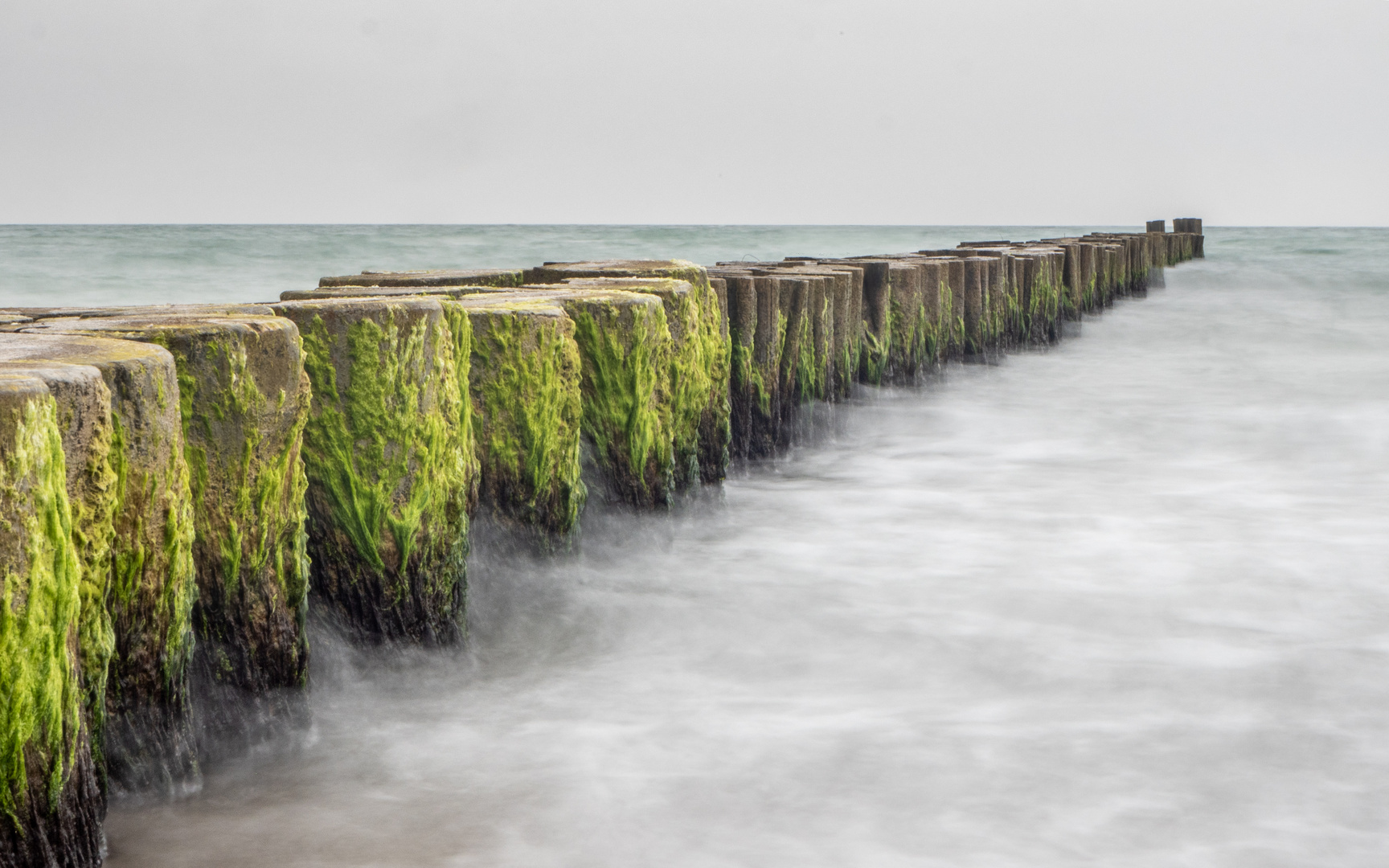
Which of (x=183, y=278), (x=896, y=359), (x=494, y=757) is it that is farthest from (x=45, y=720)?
(x=183, y=278)

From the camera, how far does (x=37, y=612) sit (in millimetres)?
1511

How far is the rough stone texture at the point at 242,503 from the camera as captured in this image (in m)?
2.04

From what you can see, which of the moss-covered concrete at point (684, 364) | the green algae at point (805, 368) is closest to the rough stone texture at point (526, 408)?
the moss-covered concrete at point (684, 364)

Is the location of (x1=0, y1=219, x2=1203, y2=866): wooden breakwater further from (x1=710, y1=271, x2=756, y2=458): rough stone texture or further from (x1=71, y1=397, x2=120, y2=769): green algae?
(x1=710, y1=271, x2=756, y2=458): rough stone texture

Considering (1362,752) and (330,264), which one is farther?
(330,264)

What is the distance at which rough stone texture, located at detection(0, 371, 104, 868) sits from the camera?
4.71ft

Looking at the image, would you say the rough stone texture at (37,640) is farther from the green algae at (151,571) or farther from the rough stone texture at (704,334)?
the rough stone texture at (704,334)

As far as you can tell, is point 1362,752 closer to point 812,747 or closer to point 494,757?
point 812,747

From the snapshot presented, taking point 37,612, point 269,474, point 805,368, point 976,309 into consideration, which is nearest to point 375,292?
point 269,474

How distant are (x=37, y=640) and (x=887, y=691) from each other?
5.70 ft

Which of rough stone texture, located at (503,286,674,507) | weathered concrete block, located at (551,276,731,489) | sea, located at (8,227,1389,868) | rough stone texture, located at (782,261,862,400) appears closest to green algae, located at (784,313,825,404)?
rough stone texture, located at (782,261,862,400)

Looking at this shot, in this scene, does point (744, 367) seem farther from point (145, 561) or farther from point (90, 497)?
point (90, 497)

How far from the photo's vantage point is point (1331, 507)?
448cm

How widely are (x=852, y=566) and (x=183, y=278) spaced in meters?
17.2
